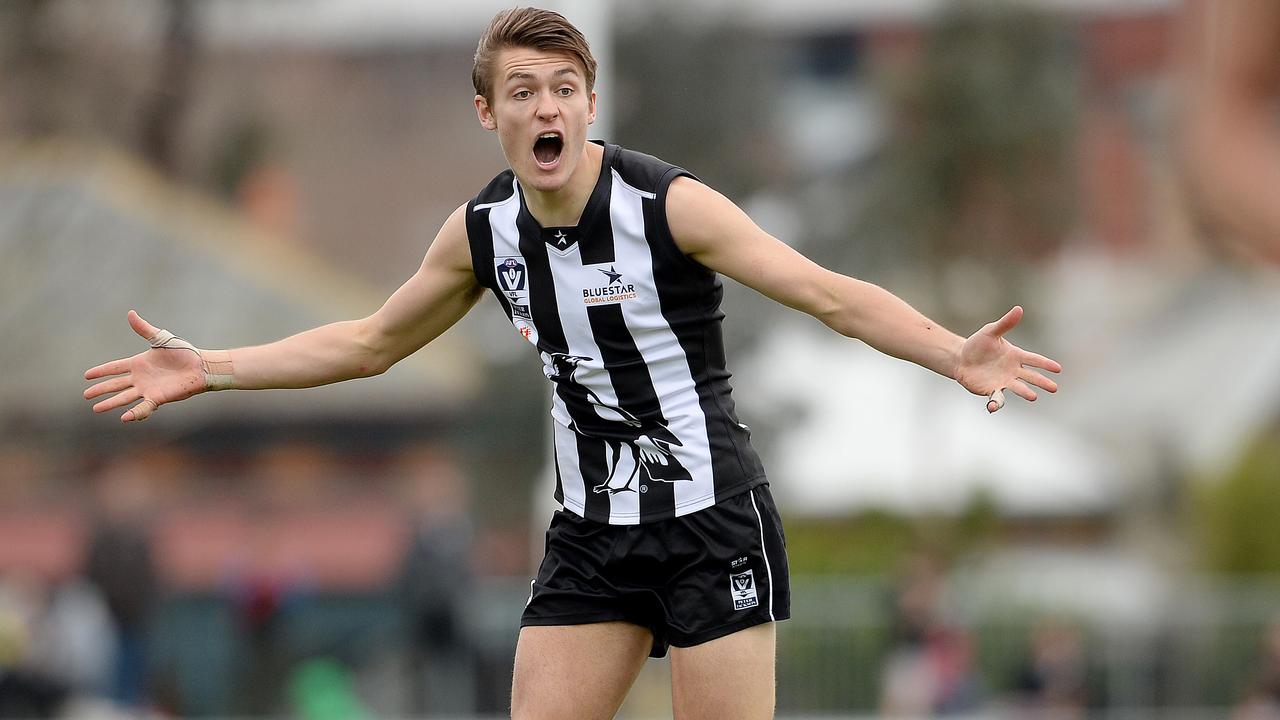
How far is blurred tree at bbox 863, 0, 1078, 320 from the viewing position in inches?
1052

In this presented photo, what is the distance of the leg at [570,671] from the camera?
5.07 m

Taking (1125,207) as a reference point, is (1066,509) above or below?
below

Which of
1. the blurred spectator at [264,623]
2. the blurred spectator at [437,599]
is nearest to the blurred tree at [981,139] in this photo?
the blurred spectator at [264,623]

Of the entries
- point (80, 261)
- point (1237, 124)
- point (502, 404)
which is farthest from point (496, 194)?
point (502, 404)

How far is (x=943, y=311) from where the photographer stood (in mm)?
27016

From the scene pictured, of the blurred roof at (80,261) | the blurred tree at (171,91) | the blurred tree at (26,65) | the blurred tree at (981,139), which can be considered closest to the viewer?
the blurred tree at (26,65)

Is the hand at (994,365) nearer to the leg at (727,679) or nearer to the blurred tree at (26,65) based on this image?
the leg at (727,679)

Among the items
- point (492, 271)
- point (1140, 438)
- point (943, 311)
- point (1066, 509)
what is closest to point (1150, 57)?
point (1140, 438)

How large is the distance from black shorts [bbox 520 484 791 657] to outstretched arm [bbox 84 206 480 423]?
85cm

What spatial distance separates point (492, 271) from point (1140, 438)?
105 ft

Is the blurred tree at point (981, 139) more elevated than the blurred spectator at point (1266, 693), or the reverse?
the blurred tree at point (981, 139)

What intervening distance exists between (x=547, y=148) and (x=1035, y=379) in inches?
60.7

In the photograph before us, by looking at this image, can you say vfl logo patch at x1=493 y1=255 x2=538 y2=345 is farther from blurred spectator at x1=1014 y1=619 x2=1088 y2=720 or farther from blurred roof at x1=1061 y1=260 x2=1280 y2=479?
blurred roof at x1=1061 y1=260 x2=1280 y2=479

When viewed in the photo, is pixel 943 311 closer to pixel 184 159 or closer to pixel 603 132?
pixel 603 132
